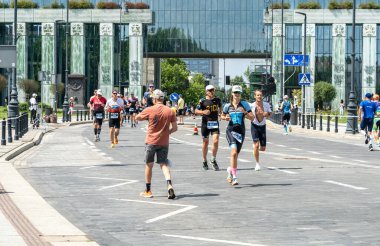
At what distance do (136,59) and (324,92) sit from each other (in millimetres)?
22658

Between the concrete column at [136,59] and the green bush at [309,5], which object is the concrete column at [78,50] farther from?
the green bush at [309,5]

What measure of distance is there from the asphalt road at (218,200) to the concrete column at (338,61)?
82.0m

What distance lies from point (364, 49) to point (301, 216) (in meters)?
97.0

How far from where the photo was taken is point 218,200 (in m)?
14.2

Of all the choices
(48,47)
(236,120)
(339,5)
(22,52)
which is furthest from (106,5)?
(236,120)

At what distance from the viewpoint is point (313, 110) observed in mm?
105062

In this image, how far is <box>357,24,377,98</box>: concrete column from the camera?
106 metres

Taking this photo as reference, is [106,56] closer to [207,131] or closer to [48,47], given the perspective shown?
[48,47]

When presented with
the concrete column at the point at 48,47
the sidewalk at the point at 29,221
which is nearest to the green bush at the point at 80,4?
the concrete column at the point at 48,47

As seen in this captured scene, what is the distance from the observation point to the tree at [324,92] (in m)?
104

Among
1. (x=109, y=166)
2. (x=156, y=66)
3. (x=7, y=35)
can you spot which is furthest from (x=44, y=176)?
(x=156, y=66)

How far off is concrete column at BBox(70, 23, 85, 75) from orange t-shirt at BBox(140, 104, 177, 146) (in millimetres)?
95086

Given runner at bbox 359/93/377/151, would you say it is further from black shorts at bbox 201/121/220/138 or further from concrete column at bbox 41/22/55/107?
concrete column at bbox 41/22/55/107

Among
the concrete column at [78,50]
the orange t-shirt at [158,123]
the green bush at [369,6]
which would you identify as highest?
the green bush at [369,6]
